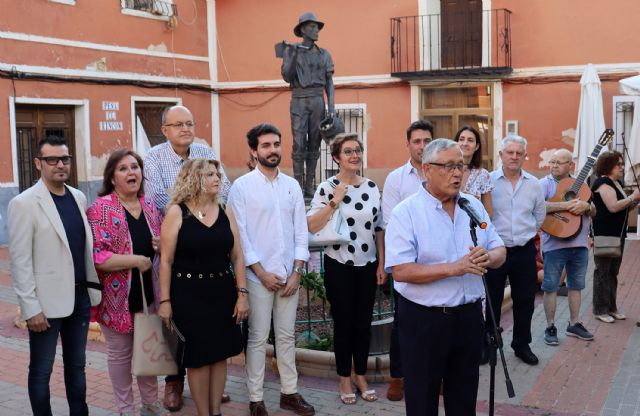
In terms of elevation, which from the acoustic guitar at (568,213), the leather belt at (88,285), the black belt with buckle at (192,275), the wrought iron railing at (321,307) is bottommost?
the wrought iron railing at (321,307)

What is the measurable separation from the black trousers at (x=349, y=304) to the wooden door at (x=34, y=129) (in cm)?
1031

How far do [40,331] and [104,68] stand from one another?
41.7ft

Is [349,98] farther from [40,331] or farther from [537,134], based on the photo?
[40,331]

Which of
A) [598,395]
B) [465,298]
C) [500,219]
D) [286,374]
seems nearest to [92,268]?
[286,374]

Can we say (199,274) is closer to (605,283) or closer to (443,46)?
(605,283)

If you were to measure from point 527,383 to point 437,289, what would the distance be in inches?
94.6

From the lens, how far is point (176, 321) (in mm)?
4523

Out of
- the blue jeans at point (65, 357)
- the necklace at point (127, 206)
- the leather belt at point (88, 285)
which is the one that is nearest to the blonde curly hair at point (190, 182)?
the necklace at point (127, 206)

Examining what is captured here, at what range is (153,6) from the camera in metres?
17.1

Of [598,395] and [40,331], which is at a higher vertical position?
[40,331]

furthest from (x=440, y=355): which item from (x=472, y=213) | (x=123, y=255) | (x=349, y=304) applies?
(x=123, y=255)

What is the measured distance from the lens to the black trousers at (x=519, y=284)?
5820mm

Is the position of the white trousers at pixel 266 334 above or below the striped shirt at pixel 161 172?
below

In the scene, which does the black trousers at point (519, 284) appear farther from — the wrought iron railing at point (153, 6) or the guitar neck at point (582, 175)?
the wrought iron railing at point (153, 6)
